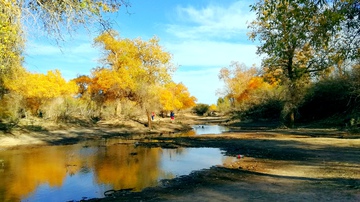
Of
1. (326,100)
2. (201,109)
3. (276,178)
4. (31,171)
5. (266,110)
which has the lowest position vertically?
(31,171)

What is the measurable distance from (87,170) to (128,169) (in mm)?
1872

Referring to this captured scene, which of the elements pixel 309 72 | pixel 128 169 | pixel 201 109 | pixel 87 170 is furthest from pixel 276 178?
pixel 201 109

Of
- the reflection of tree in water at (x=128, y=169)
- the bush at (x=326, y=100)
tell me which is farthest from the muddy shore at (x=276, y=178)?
the bush at (x=326, y=100)

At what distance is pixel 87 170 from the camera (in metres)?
13.4

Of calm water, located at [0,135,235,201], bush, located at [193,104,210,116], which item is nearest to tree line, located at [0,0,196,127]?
calm water, located at [0,135,235,201]

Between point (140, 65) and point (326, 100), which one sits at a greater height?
point (140, 65)

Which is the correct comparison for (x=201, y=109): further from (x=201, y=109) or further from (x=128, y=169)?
(x=128, y=169)

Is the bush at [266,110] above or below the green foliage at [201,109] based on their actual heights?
below

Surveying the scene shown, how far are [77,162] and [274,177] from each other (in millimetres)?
10412

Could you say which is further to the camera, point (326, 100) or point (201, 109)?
point (201, 109)

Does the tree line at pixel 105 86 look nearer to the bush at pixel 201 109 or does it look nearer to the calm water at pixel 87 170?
the calm water at pixel 87 170

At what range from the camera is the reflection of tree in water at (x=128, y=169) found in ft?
35.9

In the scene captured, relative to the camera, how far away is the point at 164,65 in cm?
3581

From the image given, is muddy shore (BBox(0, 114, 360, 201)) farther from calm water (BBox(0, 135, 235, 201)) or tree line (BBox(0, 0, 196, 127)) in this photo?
tree line (BBox(0, 0, 196, 127))
